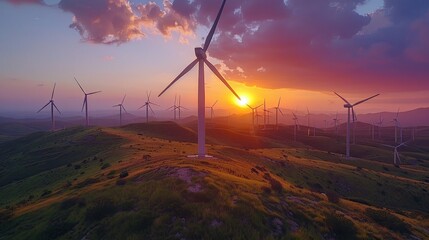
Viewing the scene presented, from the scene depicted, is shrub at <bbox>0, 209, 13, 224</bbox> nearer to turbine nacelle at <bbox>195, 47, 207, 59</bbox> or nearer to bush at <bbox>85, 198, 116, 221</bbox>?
bush at <bbox>85, 198, 116, 221</bbox>

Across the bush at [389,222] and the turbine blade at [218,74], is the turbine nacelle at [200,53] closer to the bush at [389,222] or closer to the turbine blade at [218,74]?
the turbine blade at [218,74]

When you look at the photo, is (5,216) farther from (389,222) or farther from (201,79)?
(389,222)

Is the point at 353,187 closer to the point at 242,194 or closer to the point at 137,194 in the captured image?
the point at 242,194

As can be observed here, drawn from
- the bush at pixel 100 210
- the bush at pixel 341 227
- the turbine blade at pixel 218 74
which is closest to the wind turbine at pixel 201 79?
the turbine blade at pixel 218 74

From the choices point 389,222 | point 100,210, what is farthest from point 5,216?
point 389,222

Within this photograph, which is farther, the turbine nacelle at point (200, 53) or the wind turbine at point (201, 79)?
the turbine nacelle at point (200, 53)

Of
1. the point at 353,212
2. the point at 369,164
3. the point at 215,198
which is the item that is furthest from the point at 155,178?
the point at 369,164
